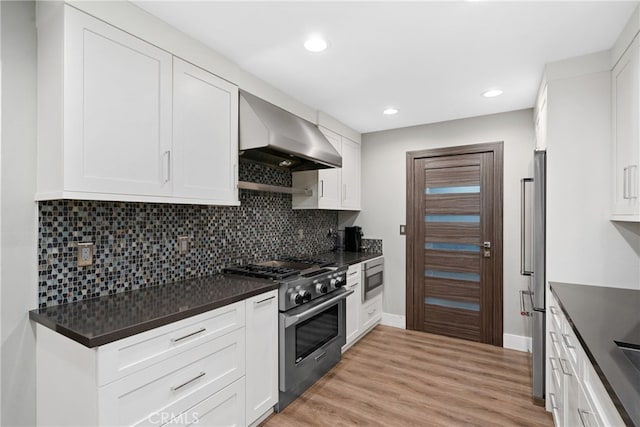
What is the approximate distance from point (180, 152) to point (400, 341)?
115 inches

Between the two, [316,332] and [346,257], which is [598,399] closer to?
[316,332]

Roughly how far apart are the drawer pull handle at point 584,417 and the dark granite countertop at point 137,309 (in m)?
1.62

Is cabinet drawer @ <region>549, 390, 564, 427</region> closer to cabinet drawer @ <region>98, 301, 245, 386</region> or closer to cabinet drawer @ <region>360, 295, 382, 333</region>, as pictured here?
cabinet drawer @ <region>360, 295, 382, 333</region>

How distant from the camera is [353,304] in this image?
3262 mm

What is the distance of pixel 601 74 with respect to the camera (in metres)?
2.08

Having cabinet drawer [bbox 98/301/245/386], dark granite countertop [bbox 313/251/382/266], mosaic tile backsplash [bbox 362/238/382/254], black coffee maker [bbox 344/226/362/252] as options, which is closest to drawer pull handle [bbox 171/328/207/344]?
cabinet drawer [bbox 98/301/245/386]

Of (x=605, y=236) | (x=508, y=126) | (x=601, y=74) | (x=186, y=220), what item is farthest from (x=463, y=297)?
(x=186, y=220)

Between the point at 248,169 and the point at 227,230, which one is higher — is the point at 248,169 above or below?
above

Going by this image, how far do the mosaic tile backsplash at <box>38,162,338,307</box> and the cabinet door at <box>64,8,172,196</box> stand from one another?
1.07 ft

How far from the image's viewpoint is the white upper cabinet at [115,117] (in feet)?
4.66

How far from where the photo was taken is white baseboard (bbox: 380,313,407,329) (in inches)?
152

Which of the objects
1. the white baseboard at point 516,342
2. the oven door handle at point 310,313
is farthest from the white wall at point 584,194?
the oven door handle at point 310,313

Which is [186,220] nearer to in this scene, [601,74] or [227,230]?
[227,230]

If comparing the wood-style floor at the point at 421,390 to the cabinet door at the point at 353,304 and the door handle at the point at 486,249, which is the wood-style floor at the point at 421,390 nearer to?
the cabinet door at the point at 353,304
